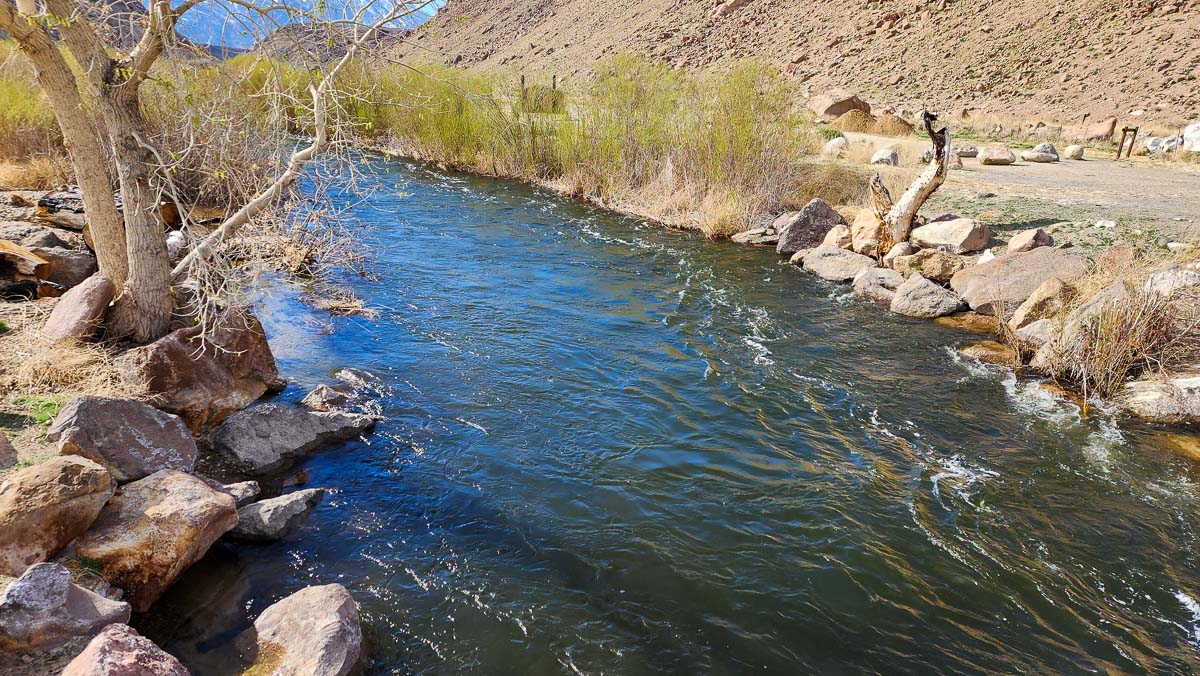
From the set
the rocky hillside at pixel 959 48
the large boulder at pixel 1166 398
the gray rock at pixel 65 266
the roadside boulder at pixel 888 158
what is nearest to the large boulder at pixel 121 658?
the gray rock at pixel 65 266

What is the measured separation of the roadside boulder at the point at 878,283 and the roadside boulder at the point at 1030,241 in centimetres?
174

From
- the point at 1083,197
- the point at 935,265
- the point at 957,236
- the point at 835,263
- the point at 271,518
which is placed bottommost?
the point at 271,518

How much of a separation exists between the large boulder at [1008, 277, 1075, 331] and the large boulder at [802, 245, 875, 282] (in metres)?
3.06

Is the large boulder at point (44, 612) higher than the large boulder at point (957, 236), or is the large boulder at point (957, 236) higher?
the large boulder at point (957, 236)

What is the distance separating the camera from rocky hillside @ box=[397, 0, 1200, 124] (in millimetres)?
31234

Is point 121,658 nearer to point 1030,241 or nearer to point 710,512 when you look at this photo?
point 710,512

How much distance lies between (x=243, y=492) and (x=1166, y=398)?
8.76 metres

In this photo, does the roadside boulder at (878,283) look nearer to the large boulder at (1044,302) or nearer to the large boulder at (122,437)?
the large boulder at (1044,302)

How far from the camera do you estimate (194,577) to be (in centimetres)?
423

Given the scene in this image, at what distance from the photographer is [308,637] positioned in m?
3.51

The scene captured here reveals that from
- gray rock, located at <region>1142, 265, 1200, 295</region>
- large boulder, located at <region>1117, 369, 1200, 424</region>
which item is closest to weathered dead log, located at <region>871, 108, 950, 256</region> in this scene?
gray rock, located at <region>1142, 265, 1200, 295</region>

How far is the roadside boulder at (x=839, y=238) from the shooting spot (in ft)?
44.5

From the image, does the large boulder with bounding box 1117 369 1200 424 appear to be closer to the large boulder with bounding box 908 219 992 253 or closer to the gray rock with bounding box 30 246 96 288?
the large boulder with bounding box 908 219 992 253

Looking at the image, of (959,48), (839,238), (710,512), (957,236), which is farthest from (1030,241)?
(959,48)
